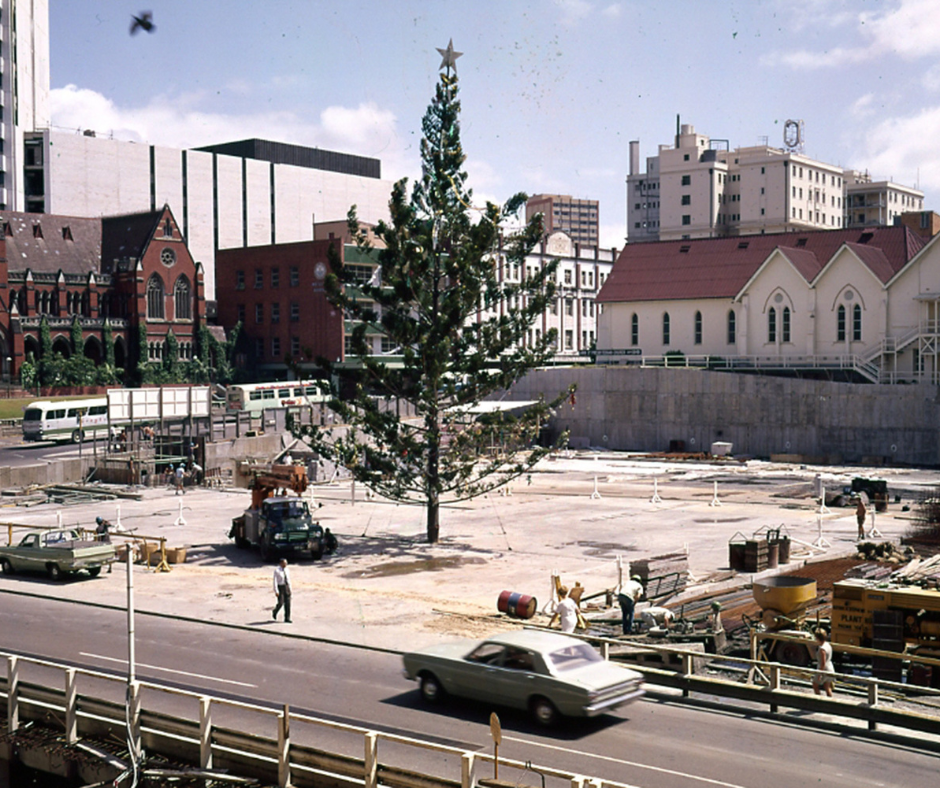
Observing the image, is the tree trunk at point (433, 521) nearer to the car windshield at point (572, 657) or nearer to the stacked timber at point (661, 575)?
the stacked timber at point (661, 575)

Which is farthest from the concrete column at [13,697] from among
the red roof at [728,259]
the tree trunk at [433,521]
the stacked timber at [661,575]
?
the red roof at [728,259]

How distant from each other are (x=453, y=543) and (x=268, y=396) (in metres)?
54.2

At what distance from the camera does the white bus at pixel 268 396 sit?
293 ft

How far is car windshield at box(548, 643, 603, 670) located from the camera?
1808 cm

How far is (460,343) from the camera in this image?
40.1 metres

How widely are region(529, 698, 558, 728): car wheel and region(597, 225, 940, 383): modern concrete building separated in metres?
62.8

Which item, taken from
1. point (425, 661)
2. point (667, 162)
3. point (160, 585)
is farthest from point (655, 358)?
point (667, 162)

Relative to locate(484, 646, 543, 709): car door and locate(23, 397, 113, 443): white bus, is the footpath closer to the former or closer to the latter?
locate(484, 646, 543, 709): car door

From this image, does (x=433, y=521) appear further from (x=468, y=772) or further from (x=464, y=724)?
(x=468, y=772)

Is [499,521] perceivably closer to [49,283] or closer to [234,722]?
[234,722]

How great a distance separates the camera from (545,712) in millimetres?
17750

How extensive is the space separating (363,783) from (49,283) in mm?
103180

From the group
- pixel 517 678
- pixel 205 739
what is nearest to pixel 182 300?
pixel 517 678

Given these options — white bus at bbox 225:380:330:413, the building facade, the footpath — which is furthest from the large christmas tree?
the building facade
